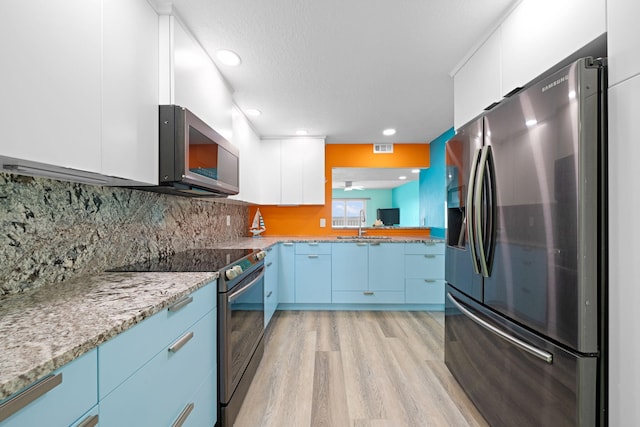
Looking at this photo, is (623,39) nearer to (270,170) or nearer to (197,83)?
(197,83)

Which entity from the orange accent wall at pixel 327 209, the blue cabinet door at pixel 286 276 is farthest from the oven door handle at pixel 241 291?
the orange accent wall at pixel 327 209

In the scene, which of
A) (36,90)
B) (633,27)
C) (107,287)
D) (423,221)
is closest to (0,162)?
(36,90)

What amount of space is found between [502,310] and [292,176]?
111 inches

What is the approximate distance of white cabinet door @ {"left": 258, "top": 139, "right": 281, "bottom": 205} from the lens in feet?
11.9

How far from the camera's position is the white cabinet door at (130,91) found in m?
1.02

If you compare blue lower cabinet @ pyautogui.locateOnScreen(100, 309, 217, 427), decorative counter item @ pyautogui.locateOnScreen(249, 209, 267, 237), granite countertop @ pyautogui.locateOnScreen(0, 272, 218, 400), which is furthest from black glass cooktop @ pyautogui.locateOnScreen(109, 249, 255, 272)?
decorative counter item @ pyautogui.locateOnScreen(249, 209, 267, 237)

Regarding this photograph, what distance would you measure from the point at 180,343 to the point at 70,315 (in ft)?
1.22

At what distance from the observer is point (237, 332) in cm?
154

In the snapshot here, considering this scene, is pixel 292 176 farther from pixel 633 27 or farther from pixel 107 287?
pixel 633 27

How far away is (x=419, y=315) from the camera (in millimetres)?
3146

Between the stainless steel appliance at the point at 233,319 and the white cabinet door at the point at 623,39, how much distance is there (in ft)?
5.67

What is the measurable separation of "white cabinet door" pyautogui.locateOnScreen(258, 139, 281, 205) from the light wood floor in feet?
5.39

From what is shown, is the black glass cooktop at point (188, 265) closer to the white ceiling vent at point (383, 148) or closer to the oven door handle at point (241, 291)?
the oven door handle at point (241, 291)

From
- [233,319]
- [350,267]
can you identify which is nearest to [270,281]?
[350,267]
